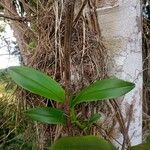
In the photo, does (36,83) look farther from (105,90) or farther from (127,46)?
(127,46)

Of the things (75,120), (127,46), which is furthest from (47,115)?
(127,46)

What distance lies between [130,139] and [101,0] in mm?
269

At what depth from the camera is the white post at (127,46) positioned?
0.65 metres

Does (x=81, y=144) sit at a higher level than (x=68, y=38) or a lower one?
lower

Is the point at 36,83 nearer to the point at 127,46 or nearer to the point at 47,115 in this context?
the point at 47,115

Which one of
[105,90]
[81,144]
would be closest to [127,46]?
[105,90]

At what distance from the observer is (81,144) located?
469 millimetres

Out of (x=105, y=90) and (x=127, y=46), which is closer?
(x=105, y=90)

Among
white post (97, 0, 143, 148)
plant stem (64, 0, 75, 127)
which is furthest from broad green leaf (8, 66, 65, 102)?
white post (97, 0, 143, 148)

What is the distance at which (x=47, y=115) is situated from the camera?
557 millimetres

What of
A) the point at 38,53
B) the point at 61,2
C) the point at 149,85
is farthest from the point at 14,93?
the point at 149,85

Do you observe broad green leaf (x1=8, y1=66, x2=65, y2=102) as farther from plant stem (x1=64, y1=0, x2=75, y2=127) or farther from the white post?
the white post

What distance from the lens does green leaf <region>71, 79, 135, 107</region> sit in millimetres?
537

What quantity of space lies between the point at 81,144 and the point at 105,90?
11 centimetres
